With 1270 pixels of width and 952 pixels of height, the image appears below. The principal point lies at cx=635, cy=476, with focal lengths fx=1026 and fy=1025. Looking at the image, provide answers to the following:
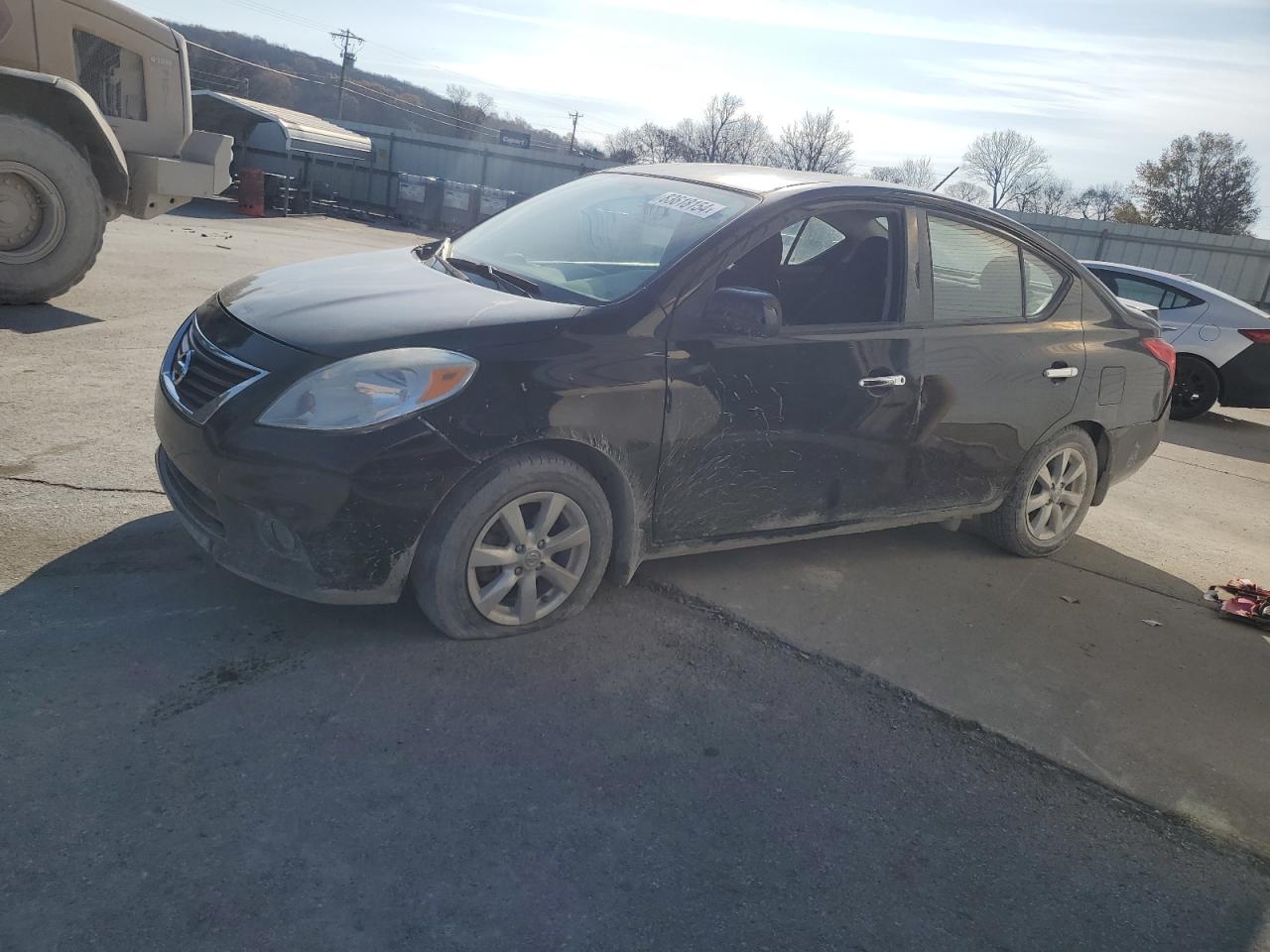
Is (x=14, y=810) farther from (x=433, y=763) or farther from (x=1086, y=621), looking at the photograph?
(x=1086, y=621)

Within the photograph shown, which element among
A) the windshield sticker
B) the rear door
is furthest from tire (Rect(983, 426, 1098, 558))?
the windshield sticker

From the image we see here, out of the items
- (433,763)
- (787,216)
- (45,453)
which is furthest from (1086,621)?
(45,453)

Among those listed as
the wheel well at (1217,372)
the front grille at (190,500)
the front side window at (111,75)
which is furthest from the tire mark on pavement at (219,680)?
the wheel well at (1217,372)

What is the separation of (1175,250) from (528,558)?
33513 millimetres

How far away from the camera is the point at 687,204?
13.7ft

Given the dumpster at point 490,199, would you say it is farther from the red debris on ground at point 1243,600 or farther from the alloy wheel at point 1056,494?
the red debris on ground at point 1243,600

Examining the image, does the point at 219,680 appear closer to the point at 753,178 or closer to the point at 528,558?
the point at 528,558

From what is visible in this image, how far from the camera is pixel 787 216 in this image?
13.3 ft

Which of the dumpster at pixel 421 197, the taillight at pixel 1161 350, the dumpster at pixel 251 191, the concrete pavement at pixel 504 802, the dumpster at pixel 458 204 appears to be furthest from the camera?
the dumpster at pixel 421 197

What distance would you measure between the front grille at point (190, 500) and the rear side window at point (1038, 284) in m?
3.66

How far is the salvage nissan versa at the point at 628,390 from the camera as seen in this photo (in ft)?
10.5

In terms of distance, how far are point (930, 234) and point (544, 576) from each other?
7.53ft

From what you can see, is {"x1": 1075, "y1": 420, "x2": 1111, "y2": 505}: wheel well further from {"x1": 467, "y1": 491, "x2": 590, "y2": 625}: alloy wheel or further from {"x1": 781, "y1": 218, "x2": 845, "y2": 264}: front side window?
{"x1": 467, "y1": 491, "x2": 590, "y2": 625}: alloy wheel

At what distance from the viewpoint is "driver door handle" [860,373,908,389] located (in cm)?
419
